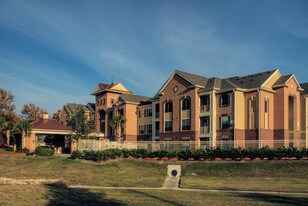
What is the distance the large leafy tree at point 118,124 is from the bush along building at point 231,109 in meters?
6.23

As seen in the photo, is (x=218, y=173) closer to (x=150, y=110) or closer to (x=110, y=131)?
(x=150, y=110)

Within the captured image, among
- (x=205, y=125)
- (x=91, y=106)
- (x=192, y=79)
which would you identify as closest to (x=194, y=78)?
(x=192, y=79)

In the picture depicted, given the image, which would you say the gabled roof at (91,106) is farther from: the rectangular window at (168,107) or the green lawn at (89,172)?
the green lawn at (89,172)

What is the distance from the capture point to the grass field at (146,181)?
51.9 ft

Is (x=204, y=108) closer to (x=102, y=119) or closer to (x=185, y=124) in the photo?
(x=185, y=124)

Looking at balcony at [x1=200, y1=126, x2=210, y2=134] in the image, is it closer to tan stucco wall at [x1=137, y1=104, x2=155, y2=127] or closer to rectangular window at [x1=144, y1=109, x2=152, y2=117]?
tan stucco wall at [x1=137, y1=104, x2=155, y2=127]

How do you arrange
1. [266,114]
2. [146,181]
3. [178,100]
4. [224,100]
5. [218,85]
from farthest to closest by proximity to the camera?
[178,100] → [218,85] → [224,100] → [266,114] → [146,181]

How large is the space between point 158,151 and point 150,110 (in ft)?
68.9

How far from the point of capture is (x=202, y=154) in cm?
3481

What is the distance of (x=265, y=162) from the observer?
101ft

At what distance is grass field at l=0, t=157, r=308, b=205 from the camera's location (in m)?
15.8

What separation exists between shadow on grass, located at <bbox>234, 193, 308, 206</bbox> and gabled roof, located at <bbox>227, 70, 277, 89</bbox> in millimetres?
26588

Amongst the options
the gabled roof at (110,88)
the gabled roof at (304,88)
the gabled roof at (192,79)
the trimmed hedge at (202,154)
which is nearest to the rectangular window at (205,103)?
the gabled roof at (192,79)

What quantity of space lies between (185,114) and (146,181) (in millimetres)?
22850
